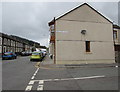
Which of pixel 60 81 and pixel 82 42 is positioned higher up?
pixel 82 42

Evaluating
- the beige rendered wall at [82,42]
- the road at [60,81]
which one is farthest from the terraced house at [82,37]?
the road at [60,81]

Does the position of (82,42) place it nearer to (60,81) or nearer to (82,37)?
(82,37)

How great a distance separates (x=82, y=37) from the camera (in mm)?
17578

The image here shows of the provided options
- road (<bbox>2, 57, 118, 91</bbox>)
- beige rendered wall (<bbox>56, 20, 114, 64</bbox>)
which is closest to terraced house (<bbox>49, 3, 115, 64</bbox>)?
beige rendered wall (<bbox>56, 20, 114, 64</bbox>)

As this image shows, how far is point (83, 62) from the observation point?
17.2m

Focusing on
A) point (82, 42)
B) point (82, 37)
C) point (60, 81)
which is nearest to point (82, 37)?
point (82, 37)

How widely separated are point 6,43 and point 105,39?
3762cm

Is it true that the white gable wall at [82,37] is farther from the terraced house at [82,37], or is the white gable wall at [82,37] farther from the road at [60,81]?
the road at [60,81]

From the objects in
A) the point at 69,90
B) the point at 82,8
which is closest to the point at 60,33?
the point at 82,8

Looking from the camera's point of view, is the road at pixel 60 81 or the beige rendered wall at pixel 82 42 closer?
the road at pixel 60 81

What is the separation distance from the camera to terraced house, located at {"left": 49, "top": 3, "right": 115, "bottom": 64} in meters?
16.8

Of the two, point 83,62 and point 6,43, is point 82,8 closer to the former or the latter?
point 83,62

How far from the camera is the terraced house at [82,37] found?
1678 cm

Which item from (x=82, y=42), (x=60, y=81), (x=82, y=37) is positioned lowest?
(x=60, y=81)
